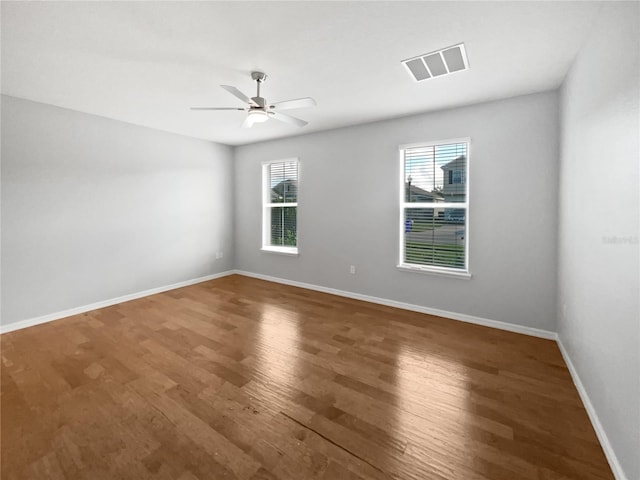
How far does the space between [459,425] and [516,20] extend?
8.84 ft

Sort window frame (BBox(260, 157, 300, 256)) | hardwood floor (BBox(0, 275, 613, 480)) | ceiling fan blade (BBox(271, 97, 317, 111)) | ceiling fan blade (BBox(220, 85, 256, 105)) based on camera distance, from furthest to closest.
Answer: window frame (BBox(260, 157, 300, 256)) → ceiling fan blade (BBox(271, 97, 317, 111)) → ceiling fan blade (BBox(220, 85, 256, 105)) → hardwood floor (BBox(0, 275, 613, 480))

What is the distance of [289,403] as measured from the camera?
1935 mm

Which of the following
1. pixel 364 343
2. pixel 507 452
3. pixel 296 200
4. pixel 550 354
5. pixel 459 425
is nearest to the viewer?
pixel 507 452

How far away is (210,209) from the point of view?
17.5 ft

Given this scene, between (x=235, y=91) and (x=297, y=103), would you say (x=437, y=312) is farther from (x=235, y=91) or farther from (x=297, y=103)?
(x=235, y=91)

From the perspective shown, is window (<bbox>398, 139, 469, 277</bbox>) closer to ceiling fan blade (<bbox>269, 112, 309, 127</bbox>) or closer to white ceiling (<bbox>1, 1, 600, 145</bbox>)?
white ceiling (<bbox>1, 1, 600, 145</bbox>)

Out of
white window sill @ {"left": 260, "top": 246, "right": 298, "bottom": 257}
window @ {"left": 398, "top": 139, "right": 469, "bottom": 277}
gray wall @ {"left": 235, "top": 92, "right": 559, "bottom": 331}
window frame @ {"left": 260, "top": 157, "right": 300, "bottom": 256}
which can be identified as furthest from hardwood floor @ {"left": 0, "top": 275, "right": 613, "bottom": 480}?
window frame @ {"left": 260, "top": 157, "right": 300, "bottom": 256}

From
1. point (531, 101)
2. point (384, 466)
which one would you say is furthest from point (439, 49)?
point (384, 466)

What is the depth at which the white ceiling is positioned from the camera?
1.77 m

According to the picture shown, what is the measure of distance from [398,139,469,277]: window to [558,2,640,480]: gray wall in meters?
1.14

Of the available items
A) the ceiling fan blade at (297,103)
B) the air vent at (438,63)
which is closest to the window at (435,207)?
the air vent at (438,63)

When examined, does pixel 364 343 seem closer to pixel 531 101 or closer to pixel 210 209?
pixel 531 101

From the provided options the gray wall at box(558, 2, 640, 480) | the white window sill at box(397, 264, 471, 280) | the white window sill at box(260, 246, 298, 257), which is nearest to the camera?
the gray wall at box(558, 2, 640, 480)

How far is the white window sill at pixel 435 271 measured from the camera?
11.0 ft
